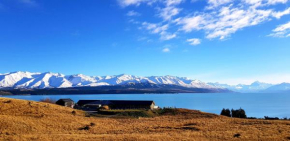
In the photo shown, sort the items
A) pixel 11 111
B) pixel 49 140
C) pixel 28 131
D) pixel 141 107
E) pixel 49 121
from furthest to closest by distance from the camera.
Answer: pixel 141 107 → pixel 11 111 → pixel 49 121 → pixel 28 131 → pixel 49 140

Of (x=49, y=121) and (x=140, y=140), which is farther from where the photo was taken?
(x=49, y=121)

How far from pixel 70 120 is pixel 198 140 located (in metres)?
27.4

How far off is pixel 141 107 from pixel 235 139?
205 feet

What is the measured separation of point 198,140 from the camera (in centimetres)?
3011

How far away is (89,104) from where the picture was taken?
339 feet

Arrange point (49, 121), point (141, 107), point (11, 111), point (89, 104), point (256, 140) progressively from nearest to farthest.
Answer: point (256, 140) < point (49, 121) < point (11, 111) < point (141, 107) < point (89, 104)

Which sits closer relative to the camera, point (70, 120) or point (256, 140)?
point (256, 140)

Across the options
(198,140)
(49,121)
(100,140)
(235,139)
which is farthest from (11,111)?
(235,139)

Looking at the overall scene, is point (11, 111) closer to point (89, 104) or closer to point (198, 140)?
point (198, 140)

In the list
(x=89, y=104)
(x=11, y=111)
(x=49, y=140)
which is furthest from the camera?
(x=89, y=104)

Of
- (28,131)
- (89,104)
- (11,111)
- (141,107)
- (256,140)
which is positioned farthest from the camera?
(89,104)

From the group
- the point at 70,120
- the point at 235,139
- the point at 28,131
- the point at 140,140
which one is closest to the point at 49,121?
the point at 70,120

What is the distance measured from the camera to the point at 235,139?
31.4 meters

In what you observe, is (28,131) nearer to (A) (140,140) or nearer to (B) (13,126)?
(B) (13,126)
